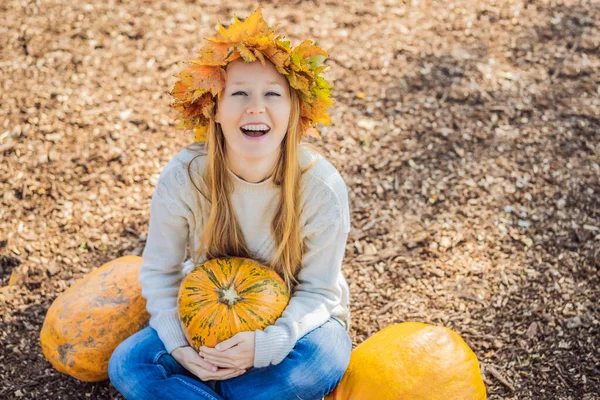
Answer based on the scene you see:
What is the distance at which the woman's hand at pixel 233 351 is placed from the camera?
2865 millimetres

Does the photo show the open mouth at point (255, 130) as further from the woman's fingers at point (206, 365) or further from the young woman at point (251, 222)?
the woman's fingers at point (206, 365)

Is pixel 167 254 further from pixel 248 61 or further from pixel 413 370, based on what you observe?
pixel 413 370

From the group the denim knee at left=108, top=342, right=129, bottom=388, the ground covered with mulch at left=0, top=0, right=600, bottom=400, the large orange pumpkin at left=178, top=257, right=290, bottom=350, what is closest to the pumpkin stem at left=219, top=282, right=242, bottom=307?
the large orange pumpkin at left=178, top=257, right=290, bottom=350

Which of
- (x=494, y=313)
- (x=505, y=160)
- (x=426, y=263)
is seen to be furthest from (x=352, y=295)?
(x=505, y=160)

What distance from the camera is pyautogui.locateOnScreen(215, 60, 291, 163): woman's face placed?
2809mm

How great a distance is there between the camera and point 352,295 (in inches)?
160

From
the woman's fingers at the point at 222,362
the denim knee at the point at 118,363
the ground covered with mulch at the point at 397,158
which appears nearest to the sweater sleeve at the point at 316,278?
the woman's fingers at the point at 222,362

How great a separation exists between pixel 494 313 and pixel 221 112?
2.14 m

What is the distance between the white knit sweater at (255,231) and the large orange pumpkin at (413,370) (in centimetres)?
30

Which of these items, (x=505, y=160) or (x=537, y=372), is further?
(x=505, y=160)

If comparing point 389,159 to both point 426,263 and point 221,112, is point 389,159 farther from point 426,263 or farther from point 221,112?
point 221,112

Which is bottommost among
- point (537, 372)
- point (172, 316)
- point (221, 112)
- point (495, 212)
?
point (537, 372)

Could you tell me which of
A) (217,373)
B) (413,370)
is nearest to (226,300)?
(217,373)

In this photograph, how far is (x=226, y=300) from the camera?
2.93 m
